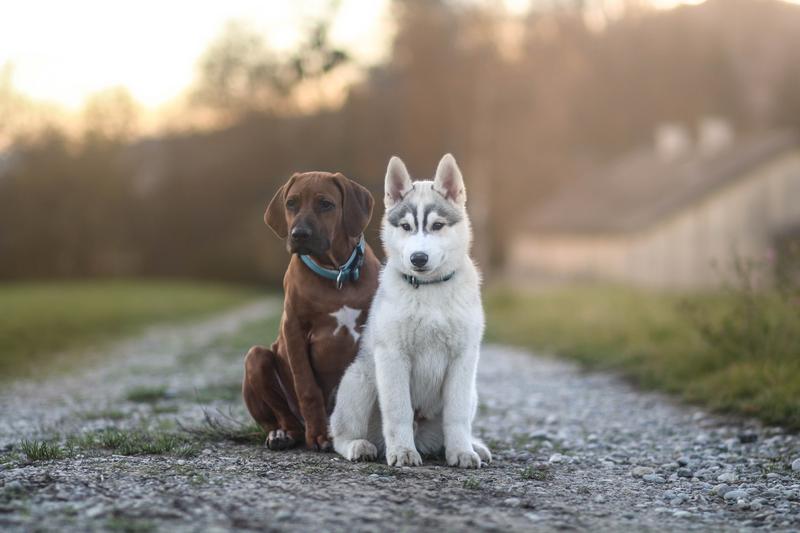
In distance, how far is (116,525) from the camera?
13.3 feet

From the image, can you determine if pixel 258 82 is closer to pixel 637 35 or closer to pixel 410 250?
pixel 637 35

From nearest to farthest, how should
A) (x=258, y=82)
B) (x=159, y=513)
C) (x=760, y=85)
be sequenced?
(x=159, y=513), (x=258, y=82), (x=760, y=85)

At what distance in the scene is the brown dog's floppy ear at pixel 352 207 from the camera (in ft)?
20.0

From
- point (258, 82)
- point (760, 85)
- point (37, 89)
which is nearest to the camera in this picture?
point (37, 89)

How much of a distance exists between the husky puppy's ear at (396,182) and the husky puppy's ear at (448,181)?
0.20 metres

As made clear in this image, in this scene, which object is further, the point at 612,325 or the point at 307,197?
the point at 612,325

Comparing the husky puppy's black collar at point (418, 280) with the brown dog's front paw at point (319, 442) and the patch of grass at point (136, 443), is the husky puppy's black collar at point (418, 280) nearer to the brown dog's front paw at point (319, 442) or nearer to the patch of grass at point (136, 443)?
the brown dog's front paw at point (319, 442)

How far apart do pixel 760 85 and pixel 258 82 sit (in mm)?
24235

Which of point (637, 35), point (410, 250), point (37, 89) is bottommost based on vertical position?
point (410, 250)

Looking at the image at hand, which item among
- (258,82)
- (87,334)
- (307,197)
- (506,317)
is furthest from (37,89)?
(307,197)

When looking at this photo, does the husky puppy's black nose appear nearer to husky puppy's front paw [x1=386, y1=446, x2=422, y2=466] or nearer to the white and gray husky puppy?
the white and gray husky puppy

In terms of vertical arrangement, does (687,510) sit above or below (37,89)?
below

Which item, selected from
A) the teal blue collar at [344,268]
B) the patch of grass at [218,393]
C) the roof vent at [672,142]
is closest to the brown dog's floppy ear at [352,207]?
the teal blue collar at [344,268]

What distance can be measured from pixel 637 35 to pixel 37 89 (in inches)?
1054
